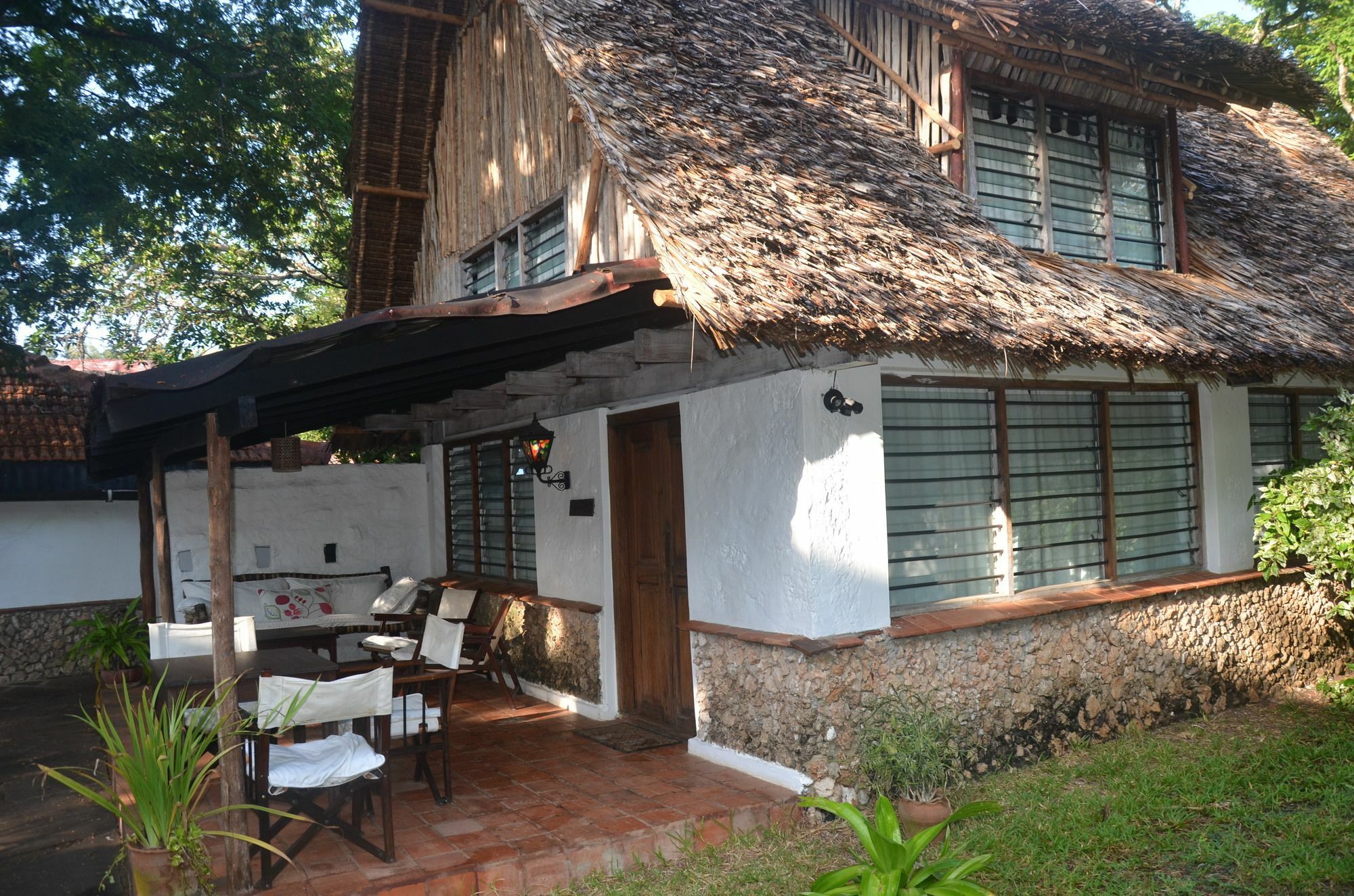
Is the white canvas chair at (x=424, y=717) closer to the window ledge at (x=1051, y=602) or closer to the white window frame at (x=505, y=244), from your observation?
the window ledge at (x=1051, y=602)

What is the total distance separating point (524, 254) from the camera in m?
8.66

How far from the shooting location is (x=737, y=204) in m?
5.53

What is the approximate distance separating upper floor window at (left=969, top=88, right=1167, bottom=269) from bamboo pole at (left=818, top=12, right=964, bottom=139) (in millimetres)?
278

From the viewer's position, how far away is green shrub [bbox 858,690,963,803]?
5.09 m

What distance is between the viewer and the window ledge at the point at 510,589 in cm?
787

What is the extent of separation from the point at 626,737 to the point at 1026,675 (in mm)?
2805

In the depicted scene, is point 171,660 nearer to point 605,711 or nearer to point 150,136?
point 605,711

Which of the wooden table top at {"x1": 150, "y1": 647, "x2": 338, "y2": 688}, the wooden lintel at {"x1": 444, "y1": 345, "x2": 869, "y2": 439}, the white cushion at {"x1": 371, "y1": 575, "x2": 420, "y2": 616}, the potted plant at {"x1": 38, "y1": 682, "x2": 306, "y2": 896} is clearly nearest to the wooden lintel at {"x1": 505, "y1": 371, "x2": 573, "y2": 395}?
the wooden lintel at {"x1": 444, "y1": 345, "x2": 869, "y2": 439}

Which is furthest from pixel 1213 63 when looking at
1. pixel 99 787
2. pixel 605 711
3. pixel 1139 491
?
pixel 99 787

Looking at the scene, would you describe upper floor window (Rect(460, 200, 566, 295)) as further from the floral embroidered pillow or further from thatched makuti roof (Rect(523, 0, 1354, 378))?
the floral embroidered pillow

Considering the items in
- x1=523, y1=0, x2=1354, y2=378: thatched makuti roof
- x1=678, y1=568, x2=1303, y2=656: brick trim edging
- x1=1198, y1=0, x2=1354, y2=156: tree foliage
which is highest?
x1=1198, y1=0, x2=1354, y2=156: tree foliage

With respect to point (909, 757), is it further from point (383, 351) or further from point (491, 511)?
point (491, 511)

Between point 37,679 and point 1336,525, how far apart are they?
47.1 feet

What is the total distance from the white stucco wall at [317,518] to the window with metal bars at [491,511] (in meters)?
0.58
